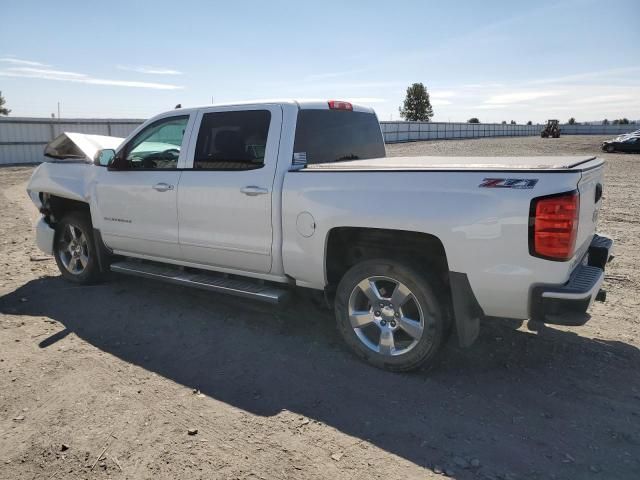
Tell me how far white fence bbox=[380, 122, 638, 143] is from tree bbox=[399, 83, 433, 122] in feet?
60.2

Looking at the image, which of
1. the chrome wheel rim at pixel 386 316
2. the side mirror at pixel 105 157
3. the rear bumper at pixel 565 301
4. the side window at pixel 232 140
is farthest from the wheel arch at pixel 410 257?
the side mirror at pixel 105 157

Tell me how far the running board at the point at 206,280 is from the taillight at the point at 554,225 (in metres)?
2.07

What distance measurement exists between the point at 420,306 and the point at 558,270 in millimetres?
954

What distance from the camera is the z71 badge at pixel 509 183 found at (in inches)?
122

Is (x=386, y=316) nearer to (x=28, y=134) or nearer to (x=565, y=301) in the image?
(x=565, y=301)

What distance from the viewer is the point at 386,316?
3871mm

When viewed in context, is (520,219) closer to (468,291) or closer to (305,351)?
(468,291)

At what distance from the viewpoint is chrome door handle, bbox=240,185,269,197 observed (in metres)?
4.23

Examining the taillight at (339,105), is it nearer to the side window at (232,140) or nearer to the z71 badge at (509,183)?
the side window at (232,140)

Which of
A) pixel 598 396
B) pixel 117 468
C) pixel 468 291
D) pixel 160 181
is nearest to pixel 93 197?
pixel 160 181

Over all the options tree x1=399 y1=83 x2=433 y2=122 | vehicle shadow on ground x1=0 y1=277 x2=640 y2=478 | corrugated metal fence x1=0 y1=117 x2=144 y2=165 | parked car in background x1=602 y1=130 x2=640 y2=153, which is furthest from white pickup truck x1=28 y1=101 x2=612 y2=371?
tree x1=399 y1=83 x2=433 y2=122

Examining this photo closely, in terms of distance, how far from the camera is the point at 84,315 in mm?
5094

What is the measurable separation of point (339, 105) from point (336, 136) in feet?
1.01

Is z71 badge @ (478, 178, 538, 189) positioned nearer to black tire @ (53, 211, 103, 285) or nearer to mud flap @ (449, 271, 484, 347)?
mud flap @ (449, 271, 484, 347)
